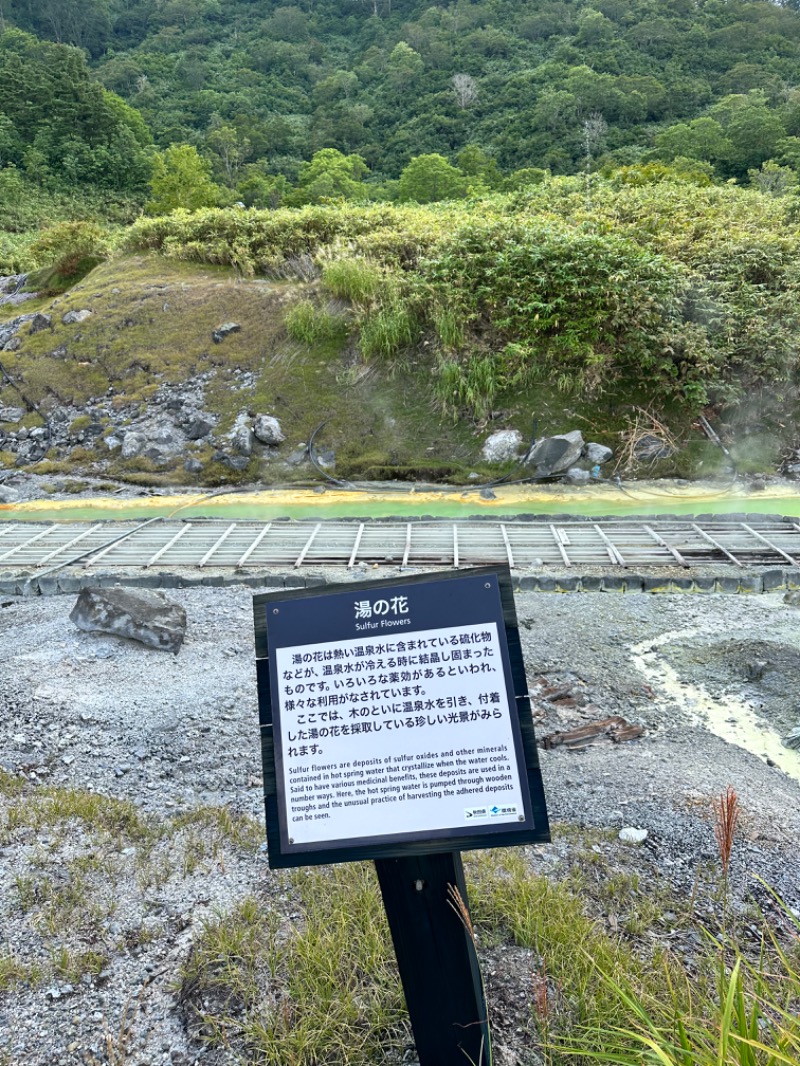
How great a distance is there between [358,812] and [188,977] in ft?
4.48

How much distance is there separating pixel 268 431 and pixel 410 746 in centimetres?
1038

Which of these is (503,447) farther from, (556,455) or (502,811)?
(502,811)

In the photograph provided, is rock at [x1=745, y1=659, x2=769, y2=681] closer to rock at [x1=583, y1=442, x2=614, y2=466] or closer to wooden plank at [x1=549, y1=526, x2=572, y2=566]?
wooden plank at [x1=549, y1=526, x2=572, y2=566]

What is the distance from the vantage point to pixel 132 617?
6.11 metres

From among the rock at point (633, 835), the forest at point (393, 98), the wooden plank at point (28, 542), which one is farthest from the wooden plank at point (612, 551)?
the forest at point (393, 98)

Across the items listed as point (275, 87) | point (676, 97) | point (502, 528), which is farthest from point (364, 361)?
point (275, 87)

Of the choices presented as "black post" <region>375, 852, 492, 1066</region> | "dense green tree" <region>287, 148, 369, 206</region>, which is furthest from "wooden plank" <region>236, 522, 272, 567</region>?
"dense green tree" <region>287, 148, 369, 206</region>

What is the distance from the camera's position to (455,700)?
84.0 inches

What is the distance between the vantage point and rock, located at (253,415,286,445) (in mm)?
12023

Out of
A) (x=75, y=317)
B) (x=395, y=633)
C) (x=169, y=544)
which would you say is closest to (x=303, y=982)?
(x=395, y=633)

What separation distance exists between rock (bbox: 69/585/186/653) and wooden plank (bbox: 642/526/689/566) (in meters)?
4.93

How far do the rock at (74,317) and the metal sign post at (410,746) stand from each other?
592 inches

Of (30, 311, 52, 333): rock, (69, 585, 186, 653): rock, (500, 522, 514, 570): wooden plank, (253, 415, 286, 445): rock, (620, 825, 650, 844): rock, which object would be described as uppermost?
(620, 825, 650, 844): rock

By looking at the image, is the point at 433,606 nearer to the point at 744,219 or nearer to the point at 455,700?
the point at 455,700
